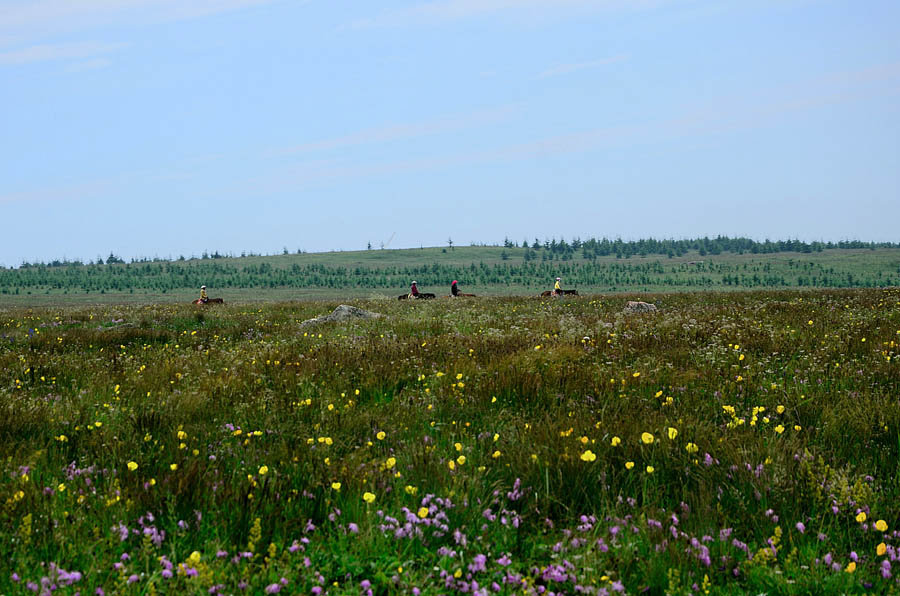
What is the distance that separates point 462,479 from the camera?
355 cm

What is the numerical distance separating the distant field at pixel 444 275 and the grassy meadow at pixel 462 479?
221ft

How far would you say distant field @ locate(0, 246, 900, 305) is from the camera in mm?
84250

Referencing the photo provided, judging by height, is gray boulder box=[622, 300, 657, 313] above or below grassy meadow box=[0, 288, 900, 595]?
above

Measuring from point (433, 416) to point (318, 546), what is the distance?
233 cm

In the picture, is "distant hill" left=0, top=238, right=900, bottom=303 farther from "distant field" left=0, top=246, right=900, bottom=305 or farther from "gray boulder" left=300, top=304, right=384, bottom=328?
"gray boulder" left=300, top=304, right=384, bottom=328

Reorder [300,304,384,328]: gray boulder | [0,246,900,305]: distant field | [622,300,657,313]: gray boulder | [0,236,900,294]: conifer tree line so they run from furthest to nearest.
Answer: [0,236,900,294]: conifer tree line < [0,246,900,305]: distant field < [622,300,657,313]: gray boulder < [300,304,384,328]: gray boulder

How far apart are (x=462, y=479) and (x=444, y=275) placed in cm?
10295

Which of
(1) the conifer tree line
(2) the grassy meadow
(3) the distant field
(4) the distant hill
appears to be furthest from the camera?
(1) the conifer tree line

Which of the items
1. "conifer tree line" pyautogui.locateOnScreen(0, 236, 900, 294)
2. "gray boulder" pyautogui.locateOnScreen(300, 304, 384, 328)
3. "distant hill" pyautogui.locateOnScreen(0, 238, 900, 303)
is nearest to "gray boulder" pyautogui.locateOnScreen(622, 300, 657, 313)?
"gray boulder" pyautogui.locateOnScreen(300, 304, 384, 328)

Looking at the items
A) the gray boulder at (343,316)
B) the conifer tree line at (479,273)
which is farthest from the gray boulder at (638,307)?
the conifer tree line at (479,273)

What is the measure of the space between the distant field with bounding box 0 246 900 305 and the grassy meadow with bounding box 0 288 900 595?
6746 cm

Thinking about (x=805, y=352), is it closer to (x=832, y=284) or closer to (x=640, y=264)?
(x=832, y=284)

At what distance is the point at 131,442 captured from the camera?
4281mm

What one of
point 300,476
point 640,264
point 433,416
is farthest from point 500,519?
point 640,264
